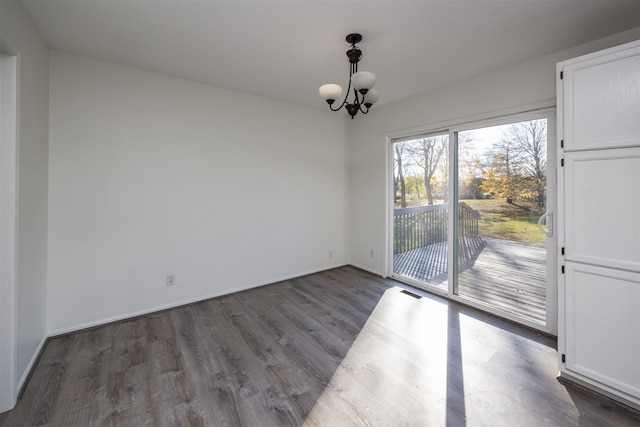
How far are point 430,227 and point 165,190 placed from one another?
3.29 metres

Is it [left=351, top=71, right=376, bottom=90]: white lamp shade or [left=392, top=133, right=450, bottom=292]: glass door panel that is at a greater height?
[left=351, top=71, right=376, bottom=90]: white lamp shade

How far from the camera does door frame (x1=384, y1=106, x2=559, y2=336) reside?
2.43 m

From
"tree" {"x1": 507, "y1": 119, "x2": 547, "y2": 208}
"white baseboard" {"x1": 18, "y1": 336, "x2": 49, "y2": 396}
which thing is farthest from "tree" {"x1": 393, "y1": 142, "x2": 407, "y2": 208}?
"white baseboard" {"x1": 18, "y1": 336, "x2": 49, "y2": 396}

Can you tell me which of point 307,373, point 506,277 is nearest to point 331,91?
point 307,373

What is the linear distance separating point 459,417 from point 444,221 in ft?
7.34

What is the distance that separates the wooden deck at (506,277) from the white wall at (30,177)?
3946 mm

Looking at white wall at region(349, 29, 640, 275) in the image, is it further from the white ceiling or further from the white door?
the white door

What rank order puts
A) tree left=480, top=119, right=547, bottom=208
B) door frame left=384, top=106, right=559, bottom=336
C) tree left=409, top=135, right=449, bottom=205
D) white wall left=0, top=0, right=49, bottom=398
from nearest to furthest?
white wall left=0, top=0, right=49, bottom=398
door frame left=384, top=106, right=559, bottom=336
tree left=480, top=119, right=547, bottom=208
tree left=409, top=135, right=449, bottom=205

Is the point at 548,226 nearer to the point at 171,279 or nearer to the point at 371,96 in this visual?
the point at 371,96

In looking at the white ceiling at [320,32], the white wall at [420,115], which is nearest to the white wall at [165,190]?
the white ceiling at [320,32]

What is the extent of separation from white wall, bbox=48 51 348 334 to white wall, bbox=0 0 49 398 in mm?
178

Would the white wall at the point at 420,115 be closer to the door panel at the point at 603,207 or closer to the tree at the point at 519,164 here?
the tree at the point at 519,164

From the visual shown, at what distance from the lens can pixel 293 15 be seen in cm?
189

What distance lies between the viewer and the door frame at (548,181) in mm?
2432
